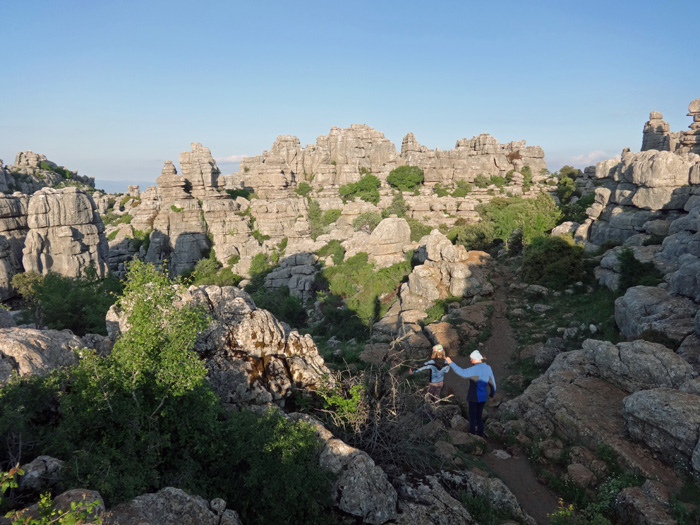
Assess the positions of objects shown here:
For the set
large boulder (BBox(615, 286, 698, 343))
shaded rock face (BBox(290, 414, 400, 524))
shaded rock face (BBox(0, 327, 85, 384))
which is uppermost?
shaded rock face (BBox(0, 327, 85, 384))

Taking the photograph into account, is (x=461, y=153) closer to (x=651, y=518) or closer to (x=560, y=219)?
(x=560, y=219)

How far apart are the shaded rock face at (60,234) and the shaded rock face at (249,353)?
1197 inches

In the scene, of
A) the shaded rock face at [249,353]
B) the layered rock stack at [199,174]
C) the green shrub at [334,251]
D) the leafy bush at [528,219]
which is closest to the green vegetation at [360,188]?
the layered rock stack at [199,174]

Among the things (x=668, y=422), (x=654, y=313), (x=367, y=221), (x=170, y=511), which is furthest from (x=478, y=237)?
(x=170, y=511)

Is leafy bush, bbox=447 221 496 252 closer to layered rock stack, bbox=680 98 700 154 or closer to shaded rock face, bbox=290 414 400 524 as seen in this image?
shaded rock face, bbox=290 414 400 524

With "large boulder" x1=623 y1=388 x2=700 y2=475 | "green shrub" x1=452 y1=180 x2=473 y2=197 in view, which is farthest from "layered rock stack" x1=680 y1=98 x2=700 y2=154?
"large boulder" x1=623 y1=388 x2=700 y2=475

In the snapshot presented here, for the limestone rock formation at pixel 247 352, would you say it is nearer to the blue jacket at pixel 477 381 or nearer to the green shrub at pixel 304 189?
the blue jacket at pixel 477 381

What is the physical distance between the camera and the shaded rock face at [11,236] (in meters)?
30.7

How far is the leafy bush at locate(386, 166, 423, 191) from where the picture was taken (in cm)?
5216

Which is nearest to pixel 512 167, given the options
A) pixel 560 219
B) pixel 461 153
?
pixel 461 153

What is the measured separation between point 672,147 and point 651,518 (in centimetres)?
5338

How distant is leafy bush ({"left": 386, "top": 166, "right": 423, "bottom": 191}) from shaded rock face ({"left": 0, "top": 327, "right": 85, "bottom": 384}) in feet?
157

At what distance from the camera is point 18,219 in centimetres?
3353

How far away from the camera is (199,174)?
44719 millimetres
